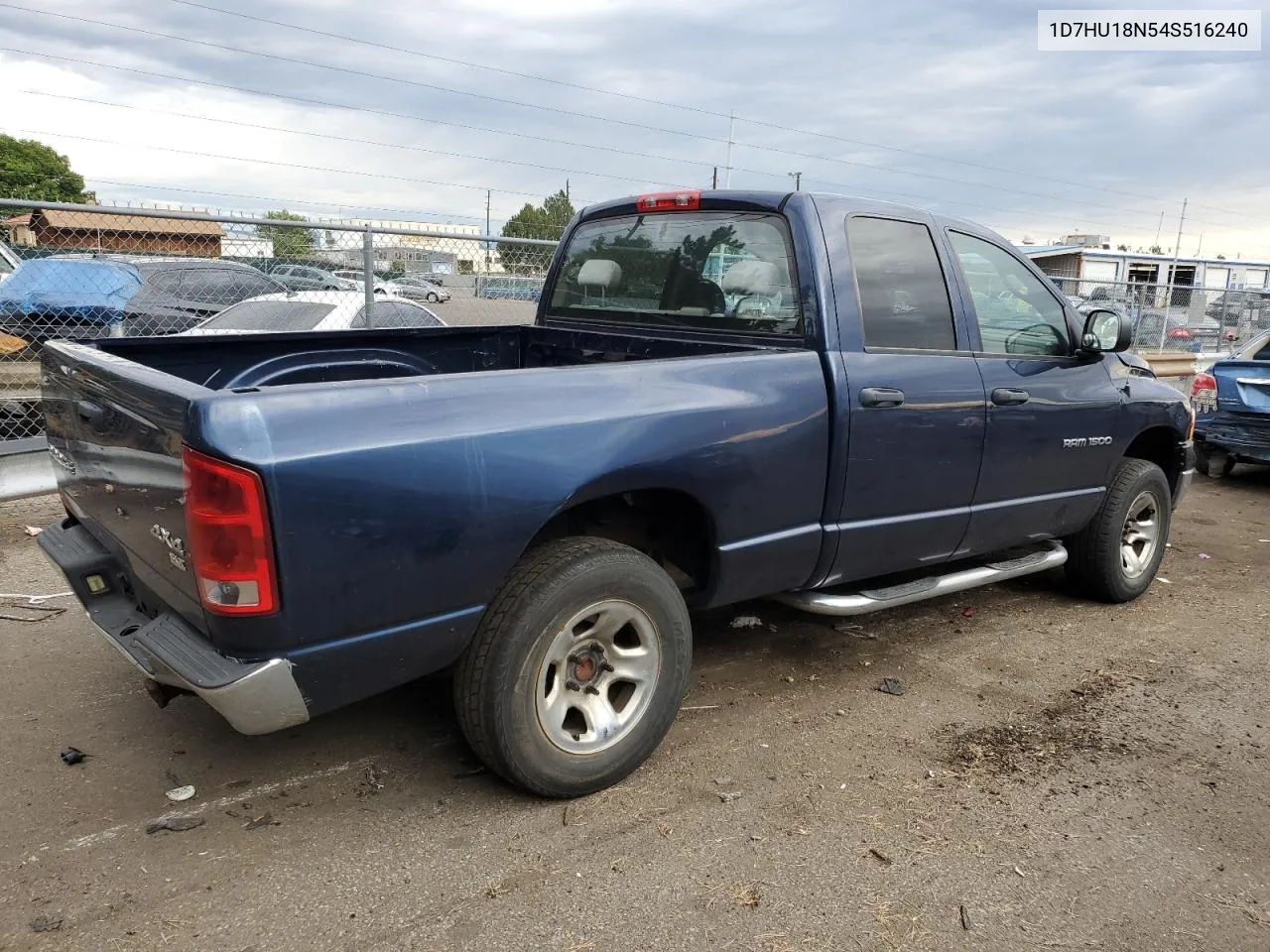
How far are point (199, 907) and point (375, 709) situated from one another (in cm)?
121

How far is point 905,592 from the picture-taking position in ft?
12.7

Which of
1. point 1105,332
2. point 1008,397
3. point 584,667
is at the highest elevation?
point 1105,332

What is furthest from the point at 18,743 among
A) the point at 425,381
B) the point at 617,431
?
the point at 617,431

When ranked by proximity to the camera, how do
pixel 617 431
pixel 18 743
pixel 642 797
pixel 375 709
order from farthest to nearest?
pixel 375 709 → pixel 18 743 → pixel 642 797 → pixel 617 431

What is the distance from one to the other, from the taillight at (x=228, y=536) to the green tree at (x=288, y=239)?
506 cm

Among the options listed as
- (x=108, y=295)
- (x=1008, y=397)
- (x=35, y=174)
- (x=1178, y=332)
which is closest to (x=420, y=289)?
(x=108, y=295)

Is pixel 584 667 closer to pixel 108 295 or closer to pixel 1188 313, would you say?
pixel 108 295

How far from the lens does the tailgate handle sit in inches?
112

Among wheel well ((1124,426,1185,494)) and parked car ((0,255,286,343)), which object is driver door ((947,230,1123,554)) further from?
parked car ((0,255,286,343))

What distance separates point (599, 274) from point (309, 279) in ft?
A: 12.9

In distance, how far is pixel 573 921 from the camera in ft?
8.10

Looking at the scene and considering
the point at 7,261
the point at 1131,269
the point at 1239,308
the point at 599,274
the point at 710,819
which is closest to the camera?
the point at 710,819

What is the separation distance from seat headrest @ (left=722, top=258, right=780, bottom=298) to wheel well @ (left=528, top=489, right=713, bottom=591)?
39.4 inches

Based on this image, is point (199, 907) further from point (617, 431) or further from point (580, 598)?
point (617, 431)
